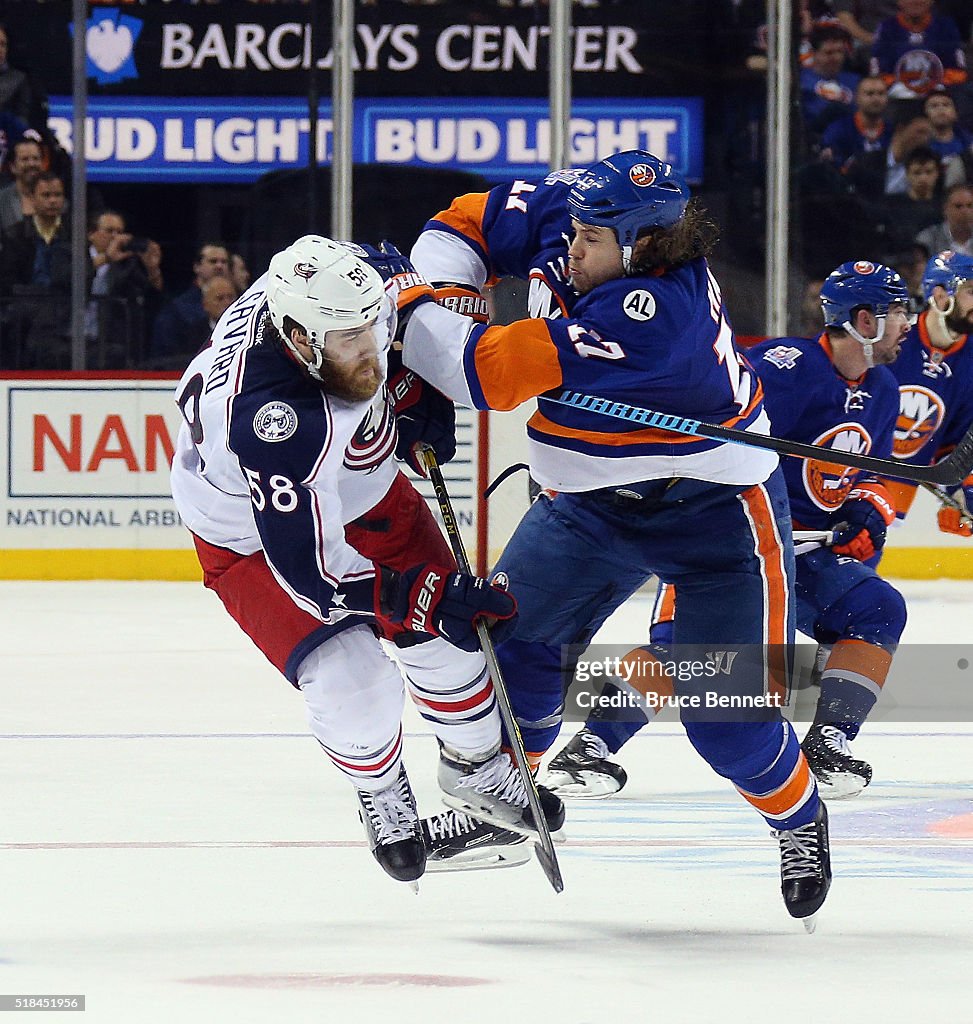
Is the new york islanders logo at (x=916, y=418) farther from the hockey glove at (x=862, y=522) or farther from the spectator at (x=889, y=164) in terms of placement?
the spectator at (x=889, y=164)

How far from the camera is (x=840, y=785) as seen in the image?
13.0 feet

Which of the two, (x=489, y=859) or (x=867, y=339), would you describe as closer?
(x=489, y=859)

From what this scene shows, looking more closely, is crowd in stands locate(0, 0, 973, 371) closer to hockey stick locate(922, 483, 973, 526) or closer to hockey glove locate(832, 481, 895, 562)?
hockey stick locate(922, 483, 973, 526)

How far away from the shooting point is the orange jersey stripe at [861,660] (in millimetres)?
4164

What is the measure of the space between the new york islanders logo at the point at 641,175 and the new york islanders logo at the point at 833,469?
1386 millimetres

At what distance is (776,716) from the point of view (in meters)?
2.98

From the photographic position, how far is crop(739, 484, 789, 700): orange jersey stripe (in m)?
3.01

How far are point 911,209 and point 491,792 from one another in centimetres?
568

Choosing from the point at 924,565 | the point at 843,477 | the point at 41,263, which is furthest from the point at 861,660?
the point at 41,263

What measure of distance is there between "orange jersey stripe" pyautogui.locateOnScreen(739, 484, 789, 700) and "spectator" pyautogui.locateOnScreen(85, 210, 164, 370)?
5.16 m

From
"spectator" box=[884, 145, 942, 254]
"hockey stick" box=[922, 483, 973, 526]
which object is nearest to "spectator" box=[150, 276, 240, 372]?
"spectator" box=[884, 145, 942, 254]

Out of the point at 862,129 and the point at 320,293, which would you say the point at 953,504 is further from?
the point at 862,129

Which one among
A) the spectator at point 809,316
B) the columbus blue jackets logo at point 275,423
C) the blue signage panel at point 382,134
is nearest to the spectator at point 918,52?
the blue signage panel at point 382,134

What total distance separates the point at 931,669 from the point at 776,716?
114 inches
